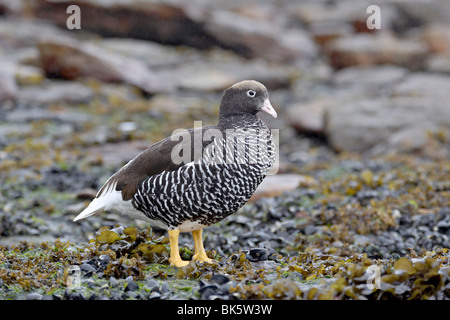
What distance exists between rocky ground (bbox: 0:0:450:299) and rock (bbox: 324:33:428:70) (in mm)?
83

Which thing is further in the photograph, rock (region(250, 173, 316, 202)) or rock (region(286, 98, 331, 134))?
rock (region(286, 98, 331, 134))

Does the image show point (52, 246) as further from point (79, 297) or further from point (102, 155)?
point (102, 155)

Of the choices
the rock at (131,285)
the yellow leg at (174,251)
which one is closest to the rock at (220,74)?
the yellow leg at (174,251)

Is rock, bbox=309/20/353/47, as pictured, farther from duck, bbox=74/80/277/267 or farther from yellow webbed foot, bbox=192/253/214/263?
yellow webbed foot, bbox=192/253/214/263

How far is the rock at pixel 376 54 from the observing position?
25688 mm

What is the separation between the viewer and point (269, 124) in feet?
64.6

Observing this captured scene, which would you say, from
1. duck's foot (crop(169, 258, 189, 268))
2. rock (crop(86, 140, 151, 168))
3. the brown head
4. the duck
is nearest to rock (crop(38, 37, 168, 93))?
rock (crop(86, 140, 151, 168))

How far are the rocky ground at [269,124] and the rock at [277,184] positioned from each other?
6 cm

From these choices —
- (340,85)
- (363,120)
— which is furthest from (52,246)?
(340,85)

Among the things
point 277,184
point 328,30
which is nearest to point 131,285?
point 277,184

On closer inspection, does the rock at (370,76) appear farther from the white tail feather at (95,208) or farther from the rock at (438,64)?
the white tail feather at (95,208)

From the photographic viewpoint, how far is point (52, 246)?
8477 mm

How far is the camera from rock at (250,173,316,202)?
12047mm

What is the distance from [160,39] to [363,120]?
12.6 m
